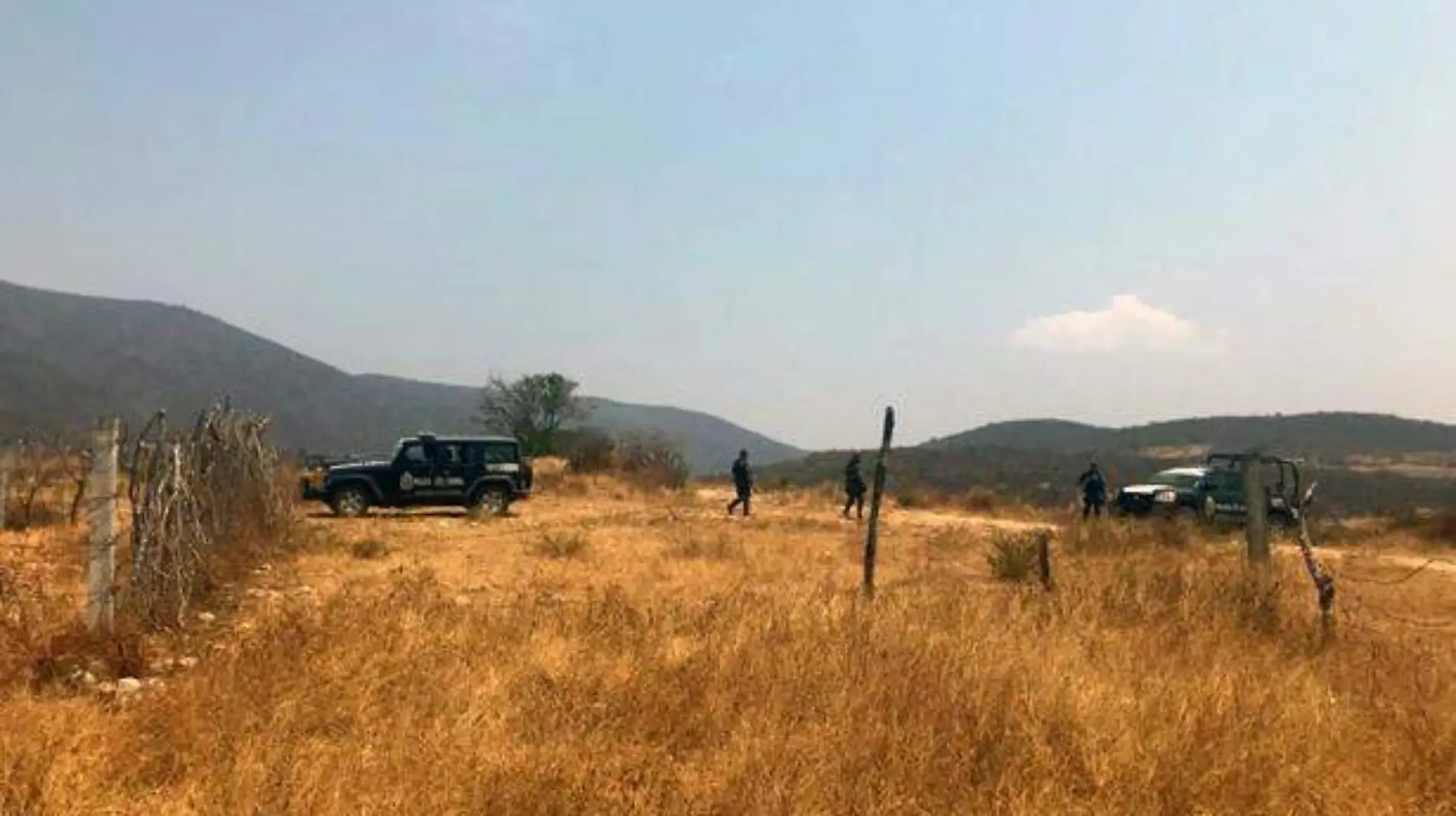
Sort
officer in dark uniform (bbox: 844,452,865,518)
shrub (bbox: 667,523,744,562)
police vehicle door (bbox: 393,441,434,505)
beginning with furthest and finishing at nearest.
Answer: officer in dark uniform (bbox: 844,452,865,518)
police vehicle door (bbox: 393,441,434,505)
shrub (bbox: 667,523,744,562)

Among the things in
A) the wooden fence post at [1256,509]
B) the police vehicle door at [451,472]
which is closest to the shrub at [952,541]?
the wooden fence post at [1256,509]

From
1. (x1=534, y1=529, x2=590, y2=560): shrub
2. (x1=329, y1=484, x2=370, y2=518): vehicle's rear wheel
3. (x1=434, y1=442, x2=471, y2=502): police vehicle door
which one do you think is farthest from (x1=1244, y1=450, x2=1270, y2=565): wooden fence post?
(x1=329, y1=484, x2=370, y2=518): vehicle's rear wheel

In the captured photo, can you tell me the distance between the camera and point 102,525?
6.66m

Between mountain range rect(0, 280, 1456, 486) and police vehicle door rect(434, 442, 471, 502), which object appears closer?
police vehicle door rect(434, 442, 471, 502)

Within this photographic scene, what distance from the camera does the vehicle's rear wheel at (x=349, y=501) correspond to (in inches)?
850

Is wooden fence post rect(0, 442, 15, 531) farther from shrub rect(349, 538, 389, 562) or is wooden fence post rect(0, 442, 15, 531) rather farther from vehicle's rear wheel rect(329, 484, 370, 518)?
shrub rect(349, 538, 389, 562)

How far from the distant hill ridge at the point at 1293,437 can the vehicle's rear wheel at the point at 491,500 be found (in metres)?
68.8

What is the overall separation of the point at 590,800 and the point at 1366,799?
11.4 ft

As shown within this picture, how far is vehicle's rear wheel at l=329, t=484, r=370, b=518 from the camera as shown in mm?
21594

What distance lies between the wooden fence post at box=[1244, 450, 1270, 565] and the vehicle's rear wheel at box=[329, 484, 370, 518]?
17410mm

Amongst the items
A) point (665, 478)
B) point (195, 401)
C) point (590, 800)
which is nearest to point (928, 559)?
point (590, 800)

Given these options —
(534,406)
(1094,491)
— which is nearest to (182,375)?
(534,406)

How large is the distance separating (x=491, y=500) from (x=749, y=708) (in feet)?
59.2

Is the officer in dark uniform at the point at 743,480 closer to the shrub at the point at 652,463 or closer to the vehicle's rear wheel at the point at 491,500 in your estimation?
the vehicle's rear wheel at the point at 491,500
